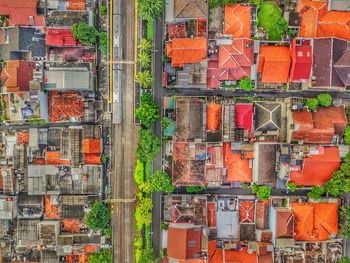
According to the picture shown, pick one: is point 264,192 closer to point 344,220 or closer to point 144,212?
point 344,220

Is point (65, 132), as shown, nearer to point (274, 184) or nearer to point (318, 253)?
point (274, 184)

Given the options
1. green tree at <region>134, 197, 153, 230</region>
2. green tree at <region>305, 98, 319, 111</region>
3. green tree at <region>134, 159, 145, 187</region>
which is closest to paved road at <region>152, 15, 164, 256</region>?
green tree at <region>134, 197, 153, 230</region>

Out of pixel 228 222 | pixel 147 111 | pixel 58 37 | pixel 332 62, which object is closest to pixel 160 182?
→ pixel 147 111

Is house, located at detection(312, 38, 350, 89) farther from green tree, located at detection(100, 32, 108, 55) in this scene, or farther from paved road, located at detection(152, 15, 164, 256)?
green tree, located at detection(100, 32, 108, 55)

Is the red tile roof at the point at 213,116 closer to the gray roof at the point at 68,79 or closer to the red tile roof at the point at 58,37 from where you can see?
the gray roof at the point at 68,79

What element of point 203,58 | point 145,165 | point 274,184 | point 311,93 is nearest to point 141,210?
point 145,165
